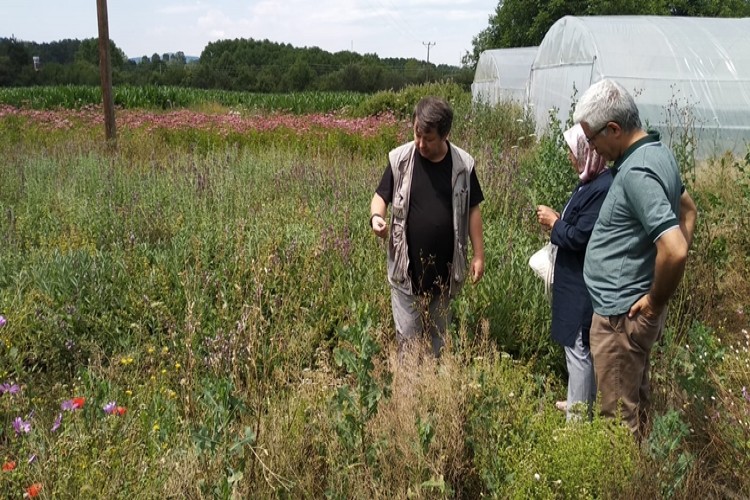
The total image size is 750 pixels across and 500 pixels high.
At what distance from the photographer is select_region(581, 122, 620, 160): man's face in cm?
240

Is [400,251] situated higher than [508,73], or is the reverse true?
[508,73]

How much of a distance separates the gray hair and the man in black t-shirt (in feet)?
2.65

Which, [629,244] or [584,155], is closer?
[629,244]

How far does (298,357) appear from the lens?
11.0 ft

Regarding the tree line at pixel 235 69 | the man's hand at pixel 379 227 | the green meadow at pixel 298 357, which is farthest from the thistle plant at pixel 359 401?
the tree line at pixel 235 69

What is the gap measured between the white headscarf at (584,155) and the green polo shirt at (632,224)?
0.24m

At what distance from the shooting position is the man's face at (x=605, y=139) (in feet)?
7.88

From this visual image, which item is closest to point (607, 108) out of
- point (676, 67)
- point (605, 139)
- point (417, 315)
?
point (605, 139)

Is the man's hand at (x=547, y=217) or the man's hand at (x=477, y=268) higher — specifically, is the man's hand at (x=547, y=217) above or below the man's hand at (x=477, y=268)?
above

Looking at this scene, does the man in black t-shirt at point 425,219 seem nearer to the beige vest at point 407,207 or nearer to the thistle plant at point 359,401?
the beige vest at point 407,207

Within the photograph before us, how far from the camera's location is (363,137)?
10.1m

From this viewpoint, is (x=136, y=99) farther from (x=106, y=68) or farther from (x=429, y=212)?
(x=429, y=212)

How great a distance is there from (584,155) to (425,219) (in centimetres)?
81

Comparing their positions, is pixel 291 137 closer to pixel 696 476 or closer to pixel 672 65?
pixel 672 65
